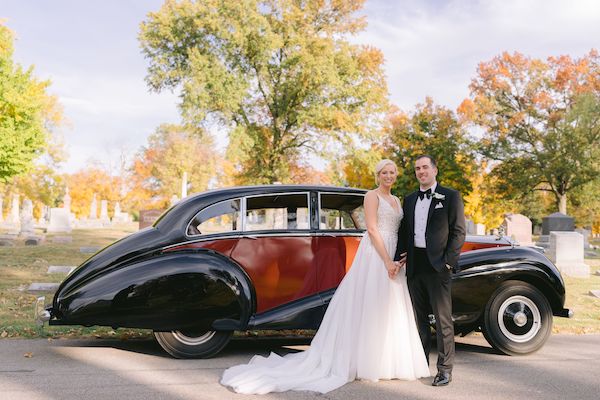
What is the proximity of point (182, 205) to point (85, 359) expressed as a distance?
1.83 meters

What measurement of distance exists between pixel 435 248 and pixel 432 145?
3434cm

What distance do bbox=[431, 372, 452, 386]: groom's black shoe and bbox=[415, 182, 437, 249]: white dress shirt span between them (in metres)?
1.11

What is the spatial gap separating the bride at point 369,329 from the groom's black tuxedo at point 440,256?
213 millimetres

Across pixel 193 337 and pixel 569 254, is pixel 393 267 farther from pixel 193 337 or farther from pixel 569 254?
pixel 569 254

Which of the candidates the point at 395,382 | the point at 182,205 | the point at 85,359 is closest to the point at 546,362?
the point at 395,382

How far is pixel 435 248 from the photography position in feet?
14.9

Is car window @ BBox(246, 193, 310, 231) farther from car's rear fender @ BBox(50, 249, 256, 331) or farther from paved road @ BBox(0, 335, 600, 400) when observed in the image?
paved road @ BBox(0, 335, 600, 400)

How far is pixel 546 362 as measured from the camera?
539 centimetres

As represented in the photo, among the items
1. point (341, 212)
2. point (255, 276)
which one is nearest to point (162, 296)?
point (255, 276)

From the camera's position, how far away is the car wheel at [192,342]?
17.7 ft

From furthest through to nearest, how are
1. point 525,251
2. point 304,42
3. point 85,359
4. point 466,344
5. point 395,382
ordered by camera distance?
point 304,42
point 466,344
point 525,251
point 85,359
point 395,382

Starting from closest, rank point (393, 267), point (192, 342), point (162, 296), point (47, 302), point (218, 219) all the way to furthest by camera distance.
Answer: point (393, 267) < point (162, 296) < point (192, 342) < point (218, 219) < point (47, 302)

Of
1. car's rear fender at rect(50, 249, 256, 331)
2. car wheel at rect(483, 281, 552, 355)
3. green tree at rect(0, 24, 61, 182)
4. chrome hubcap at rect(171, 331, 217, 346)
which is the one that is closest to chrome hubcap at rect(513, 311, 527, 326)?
car wheel at rect(483, 281, 552, 355)

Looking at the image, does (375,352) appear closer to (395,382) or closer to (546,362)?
(395,382)
